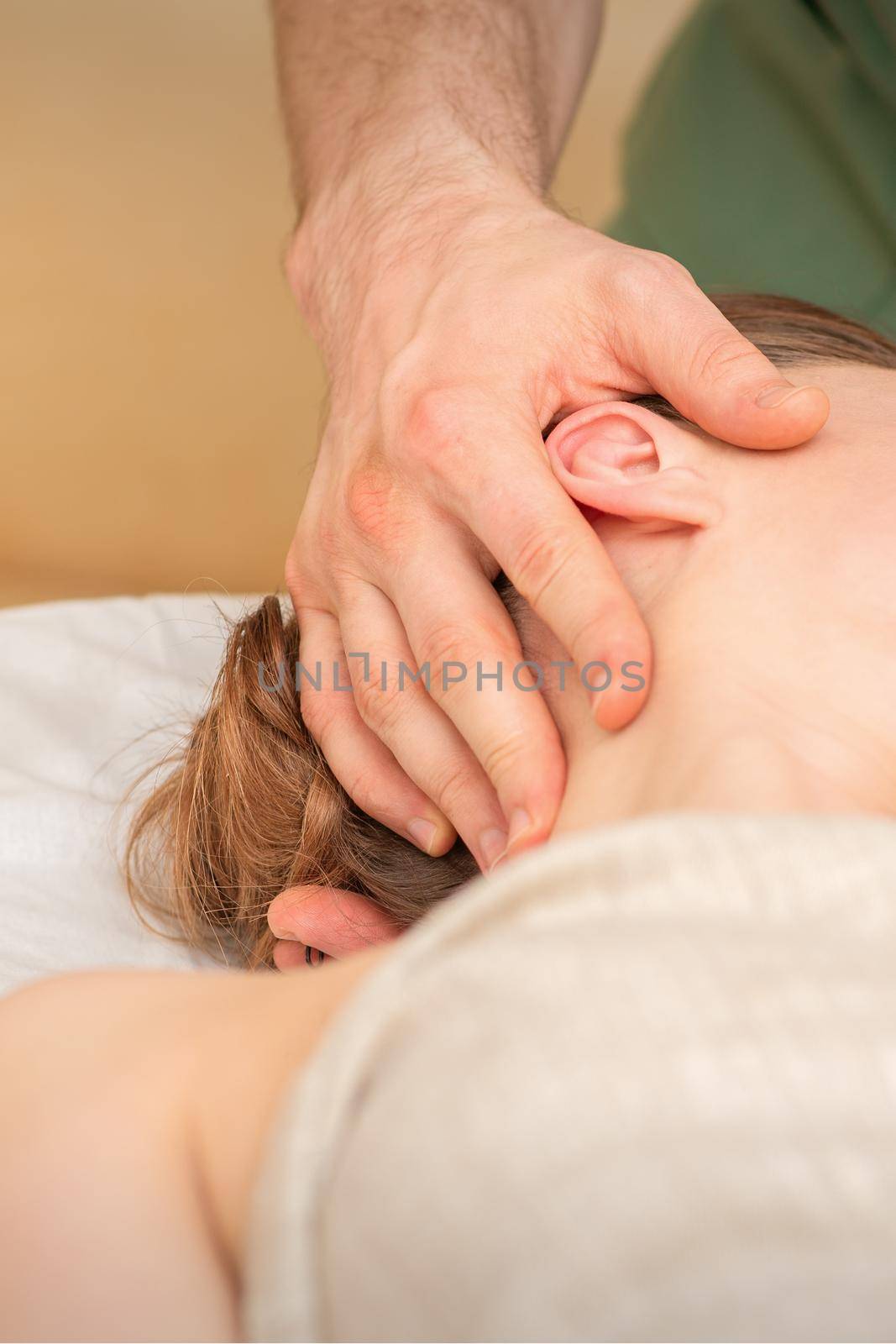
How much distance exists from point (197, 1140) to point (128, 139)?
8.94ft

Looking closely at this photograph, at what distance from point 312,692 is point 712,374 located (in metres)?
0.40

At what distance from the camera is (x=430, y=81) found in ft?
3.86

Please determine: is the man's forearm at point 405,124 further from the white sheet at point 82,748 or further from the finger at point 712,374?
the white sheet at point 82,748

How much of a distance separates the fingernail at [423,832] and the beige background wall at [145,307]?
1.74 metres

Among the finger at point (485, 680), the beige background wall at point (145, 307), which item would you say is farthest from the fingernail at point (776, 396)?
the beige background wall at point (145, 307)

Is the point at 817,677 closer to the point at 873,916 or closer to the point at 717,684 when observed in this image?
the point at 717,684

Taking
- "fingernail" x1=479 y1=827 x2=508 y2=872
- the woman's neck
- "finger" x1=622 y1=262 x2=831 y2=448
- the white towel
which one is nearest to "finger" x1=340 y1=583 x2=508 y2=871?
"fingernail" x1=479 y1=827 x2=508 y2=872

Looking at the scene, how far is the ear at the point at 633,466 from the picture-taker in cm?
71

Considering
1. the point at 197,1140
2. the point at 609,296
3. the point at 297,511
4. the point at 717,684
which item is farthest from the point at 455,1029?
the point at 297,511

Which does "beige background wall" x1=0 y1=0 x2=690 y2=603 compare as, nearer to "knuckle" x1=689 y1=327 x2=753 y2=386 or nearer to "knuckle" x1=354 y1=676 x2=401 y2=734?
"knuckle" x1=354 y1=676 x2=401 y2=734

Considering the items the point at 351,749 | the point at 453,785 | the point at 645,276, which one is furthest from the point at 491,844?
the point at 645,276

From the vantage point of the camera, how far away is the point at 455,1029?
344 millimetres

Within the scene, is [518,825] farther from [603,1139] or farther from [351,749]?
[603,1139]

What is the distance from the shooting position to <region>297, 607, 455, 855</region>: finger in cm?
84
